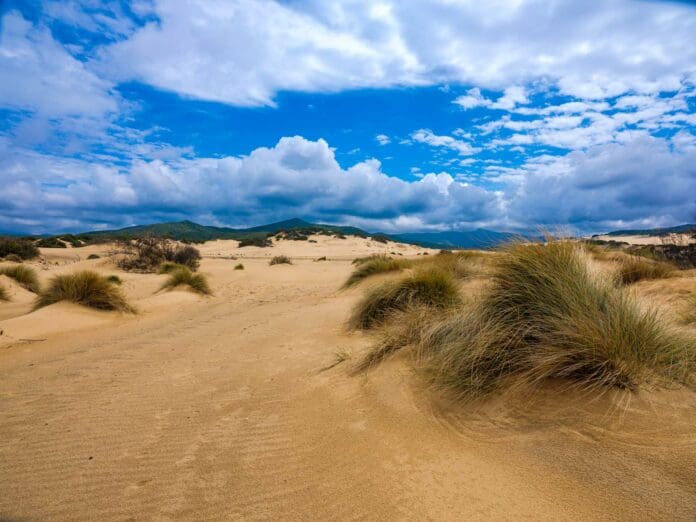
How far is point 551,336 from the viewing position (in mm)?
3010

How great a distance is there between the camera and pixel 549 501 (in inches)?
81.7

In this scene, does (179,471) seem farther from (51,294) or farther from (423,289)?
(51,294)

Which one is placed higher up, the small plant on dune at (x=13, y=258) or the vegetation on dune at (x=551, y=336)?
the vegetation on dune at (x=551, y=336)

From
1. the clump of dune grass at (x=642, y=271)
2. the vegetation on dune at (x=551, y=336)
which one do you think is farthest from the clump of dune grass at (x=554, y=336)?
the clump of dune grass at (x=642, y=271)

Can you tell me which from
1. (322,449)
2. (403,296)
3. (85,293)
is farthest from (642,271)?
(85,293)

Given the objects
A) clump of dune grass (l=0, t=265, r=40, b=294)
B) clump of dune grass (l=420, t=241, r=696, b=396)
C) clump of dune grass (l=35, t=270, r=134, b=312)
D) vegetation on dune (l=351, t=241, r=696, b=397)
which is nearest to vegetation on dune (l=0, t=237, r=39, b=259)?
clump of dune grass (l=0, t=265, r=40, b=294)

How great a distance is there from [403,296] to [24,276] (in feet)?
Result: 43.3

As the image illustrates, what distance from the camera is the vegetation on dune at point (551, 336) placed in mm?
2797

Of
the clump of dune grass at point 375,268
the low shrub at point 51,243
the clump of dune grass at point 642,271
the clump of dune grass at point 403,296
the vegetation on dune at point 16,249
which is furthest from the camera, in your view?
the low shrub at point 51,243

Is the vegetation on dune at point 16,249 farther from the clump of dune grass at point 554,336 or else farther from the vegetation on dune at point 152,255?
the clump of dune grass at point 554,336

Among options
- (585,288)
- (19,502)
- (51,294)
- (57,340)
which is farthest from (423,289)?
(51,294)

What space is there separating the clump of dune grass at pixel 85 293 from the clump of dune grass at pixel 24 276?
16.6ft

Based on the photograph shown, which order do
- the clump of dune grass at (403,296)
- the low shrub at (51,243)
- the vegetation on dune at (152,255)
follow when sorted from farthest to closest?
the low shrub at (51,243), the vegetation on dune at (152,255), the clump of dune grass at (403,296)

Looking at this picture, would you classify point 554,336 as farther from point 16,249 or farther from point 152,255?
point 16,249
